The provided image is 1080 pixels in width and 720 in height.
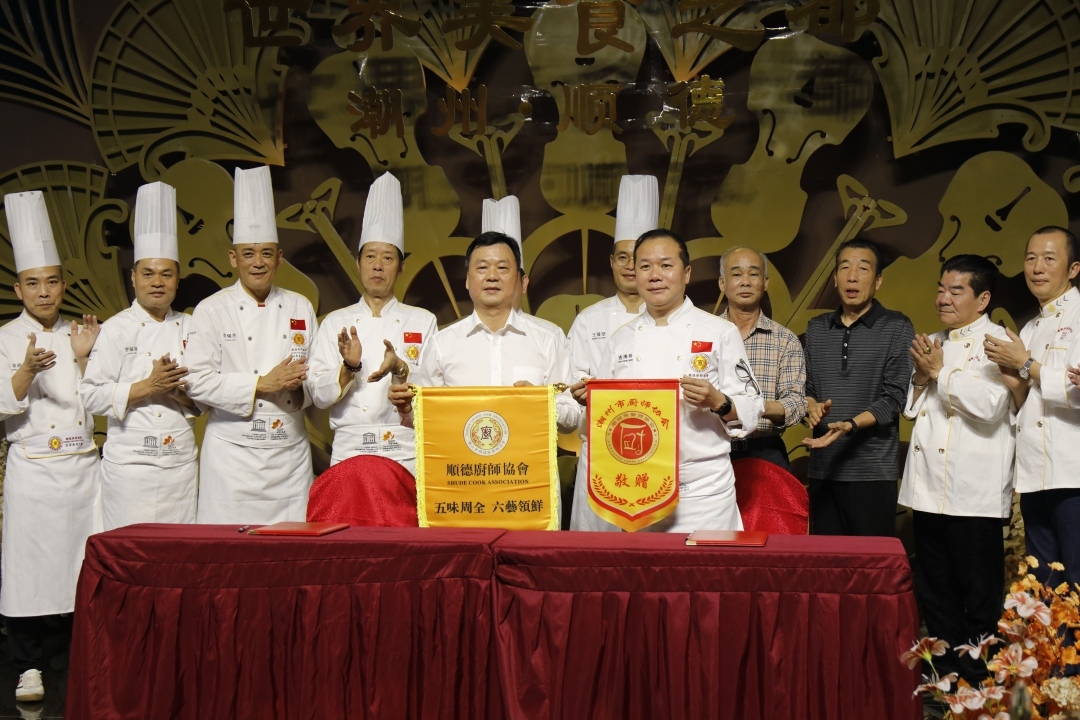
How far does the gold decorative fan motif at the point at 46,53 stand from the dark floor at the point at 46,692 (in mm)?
2667

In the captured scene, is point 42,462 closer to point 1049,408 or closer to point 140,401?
point 140,401

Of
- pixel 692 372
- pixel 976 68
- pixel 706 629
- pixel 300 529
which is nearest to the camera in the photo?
pixel 706 629

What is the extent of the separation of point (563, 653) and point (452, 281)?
2.82 metres

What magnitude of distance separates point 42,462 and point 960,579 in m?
3.68

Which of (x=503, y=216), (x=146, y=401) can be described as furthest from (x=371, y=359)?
(x=503, y=216)

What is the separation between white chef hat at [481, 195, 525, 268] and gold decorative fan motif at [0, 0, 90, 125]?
2180mm

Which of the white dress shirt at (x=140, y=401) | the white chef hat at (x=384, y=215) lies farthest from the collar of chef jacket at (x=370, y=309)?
the white dress shirt at (x=140, y=401)

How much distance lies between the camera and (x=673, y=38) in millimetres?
4559

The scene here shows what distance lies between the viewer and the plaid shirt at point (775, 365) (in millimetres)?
3689

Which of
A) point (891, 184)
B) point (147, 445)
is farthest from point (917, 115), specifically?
point (147, 445)

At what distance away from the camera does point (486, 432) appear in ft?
9.70

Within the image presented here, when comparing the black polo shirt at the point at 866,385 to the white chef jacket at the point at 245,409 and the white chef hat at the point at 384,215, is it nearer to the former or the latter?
the white chef hat at the point at 384,215

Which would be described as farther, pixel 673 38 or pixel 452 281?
pixel 452 281

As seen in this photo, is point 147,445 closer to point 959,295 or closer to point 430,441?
point 430,441
